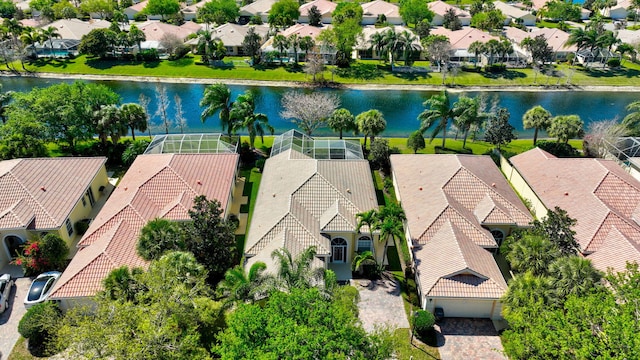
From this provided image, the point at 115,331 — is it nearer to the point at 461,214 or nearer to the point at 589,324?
the point at 589,324

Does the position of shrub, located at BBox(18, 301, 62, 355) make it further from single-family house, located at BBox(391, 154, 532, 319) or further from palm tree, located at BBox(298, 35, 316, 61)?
palm tree, located at BBox(298, 35, 316, 61)

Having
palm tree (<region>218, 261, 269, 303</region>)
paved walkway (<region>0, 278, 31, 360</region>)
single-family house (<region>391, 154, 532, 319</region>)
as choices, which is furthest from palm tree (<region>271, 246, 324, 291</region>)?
paved walkway (<region>0, 278, 31, 360</region>)

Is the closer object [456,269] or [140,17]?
[456,269]

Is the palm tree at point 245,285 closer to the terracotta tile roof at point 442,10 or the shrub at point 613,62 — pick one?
the shrub at point 613,62

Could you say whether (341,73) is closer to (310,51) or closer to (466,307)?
(310,51)

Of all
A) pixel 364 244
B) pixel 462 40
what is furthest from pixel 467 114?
pixel 462 40

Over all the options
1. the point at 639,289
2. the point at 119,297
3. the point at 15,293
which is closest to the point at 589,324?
the point at 639,289
